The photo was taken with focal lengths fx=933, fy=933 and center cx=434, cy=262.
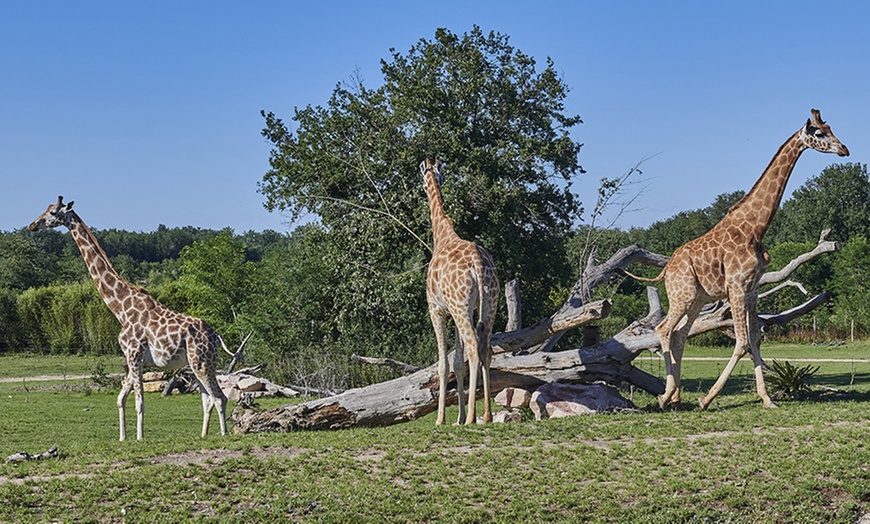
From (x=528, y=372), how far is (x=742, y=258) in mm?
4349

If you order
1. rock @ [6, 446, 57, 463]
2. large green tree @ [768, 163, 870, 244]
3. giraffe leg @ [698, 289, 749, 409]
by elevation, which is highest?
large green tree @ [768, 163, 870, 244]

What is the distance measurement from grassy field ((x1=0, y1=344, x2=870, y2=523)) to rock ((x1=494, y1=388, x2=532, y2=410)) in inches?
134

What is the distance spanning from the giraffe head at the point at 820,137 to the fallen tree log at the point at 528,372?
1751mm

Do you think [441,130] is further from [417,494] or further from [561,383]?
[417,494]

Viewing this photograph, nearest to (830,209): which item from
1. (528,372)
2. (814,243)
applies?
(814,243)

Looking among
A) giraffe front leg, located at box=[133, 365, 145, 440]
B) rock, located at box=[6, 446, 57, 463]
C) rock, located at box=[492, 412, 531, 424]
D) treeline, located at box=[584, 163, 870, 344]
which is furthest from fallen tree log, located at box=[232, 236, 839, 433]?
treeline, located at box=[584, 163, 870, 344]

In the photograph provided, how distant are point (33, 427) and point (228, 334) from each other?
11923 mm

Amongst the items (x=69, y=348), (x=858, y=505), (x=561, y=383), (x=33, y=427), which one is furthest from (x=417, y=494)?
(x=69, y=348)

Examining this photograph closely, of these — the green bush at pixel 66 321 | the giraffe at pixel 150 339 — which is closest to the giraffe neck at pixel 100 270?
the giraffe at pixel 150 339

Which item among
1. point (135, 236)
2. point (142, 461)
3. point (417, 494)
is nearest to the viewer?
point (417, 494)

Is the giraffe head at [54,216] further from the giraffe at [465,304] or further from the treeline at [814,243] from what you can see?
the treeline at [814,243]

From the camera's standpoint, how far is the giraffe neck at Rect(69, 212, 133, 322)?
44.3 ft

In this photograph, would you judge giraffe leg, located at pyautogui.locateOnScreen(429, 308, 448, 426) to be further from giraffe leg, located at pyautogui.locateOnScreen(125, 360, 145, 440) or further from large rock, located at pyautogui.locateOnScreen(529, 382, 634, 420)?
giraffe leg, located at pyautogui.locateOnScreen(125, 360, 145, 440)

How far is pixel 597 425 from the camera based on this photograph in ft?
41.3
